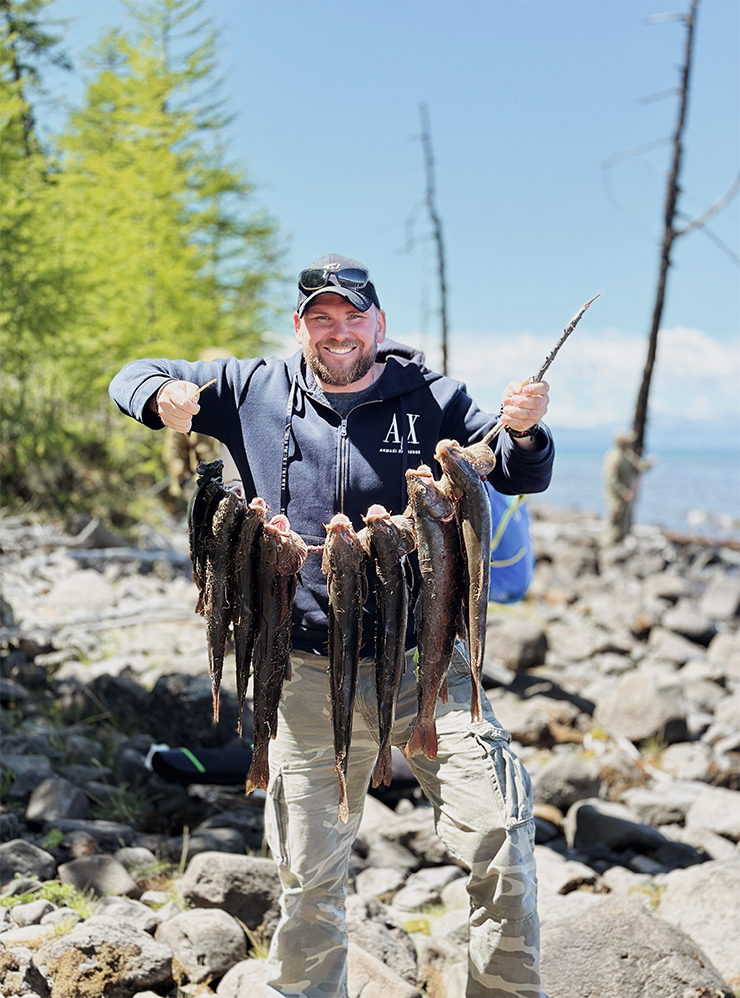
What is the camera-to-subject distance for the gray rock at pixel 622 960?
156 inches

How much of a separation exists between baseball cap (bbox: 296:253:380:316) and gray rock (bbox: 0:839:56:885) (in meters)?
3.75

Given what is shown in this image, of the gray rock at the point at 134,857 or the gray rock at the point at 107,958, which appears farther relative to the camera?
the gray rock at the point at 134,857

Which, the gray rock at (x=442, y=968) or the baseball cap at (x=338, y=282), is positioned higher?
the baseball cap at (x=338, y=282)

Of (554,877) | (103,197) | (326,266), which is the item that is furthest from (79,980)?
(103,197)

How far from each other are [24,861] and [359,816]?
8.38ft

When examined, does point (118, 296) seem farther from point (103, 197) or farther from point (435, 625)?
point (435, 625)

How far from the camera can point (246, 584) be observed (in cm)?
315

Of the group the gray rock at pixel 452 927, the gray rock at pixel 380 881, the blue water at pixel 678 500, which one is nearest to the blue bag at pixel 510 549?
the gray rock at pixel 380 881

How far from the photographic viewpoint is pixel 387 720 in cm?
318

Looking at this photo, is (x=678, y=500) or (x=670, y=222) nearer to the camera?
(x=670, y=222)

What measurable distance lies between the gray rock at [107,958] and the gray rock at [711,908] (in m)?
2.84

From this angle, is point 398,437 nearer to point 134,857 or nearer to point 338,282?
point 338,282

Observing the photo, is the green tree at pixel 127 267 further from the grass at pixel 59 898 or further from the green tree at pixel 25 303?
the grass at pixel 59 898

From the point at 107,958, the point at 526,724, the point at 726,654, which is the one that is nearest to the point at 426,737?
the point at 107,958
